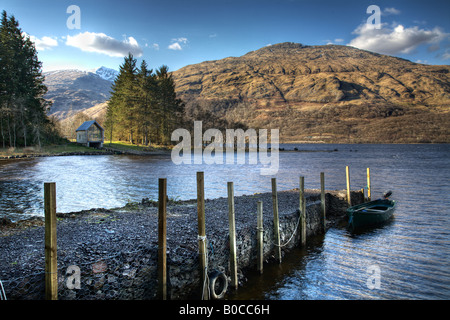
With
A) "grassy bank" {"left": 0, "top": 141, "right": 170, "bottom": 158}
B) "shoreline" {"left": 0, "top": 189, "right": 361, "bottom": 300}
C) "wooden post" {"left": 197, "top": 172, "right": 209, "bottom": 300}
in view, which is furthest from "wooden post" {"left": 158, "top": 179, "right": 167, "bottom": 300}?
"grassy bank" {"left": 0, "top": 141, "right": 170, "bottom": 158}

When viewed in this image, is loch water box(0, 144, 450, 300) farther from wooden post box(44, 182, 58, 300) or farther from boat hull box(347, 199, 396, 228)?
wooden post box(44, 182, 58, 300)

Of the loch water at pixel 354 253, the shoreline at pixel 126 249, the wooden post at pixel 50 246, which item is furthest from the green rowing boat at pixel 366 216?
the wooden post at pixel 50 246

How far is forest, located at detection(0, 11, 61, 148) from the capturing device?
178ft

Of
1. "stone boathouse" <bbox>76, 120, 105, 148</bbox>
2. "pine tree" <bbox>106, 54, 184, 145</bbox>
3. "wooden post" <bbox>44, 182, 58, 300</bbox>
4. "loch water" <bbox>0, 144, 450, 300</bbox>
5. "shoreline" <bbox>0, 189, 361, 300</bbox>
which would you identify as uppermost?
"pine tree" <bbox>106, 54, 184, 145</bbox>

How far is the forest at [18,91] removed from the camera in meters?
54.3

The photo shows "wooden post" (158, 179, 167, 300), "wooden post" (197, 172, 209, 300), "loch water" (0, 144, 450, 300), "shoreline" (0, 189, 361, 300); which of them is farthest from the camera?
"loch water" (0, 144, 450, 300)

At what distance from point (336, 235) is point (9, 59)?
68.2m

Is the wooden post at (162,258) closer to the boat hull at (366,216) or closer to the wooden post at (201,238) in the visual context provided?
the wooden post at (201,238)

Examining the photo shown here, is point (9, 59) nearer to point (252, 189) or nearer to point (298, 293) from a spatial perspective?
point (252, 189)

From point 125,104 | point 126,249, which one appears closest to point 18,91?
point 125,104

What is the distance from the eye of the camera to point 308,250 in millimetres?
13180

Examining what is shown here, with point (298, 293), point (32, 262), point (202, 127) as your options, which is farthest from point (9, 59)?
point (298, 293)

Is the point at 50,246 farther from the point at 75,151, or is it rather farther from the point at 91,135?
the point at 91,135

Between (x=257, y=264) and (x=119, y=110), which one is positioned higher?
(x=119, y=110)
